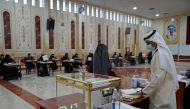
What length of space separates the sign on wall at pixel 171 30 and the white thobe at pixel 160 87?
56.3ft

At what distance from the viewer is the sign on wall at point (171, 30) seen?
17.1 metres

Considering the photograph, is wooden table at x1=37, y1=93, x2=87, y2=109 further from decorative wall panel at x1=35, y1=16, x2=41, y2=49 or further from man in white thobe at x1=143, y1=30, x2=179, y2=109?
decorative wall panel at x1=35, y1=16, x2=41, y2=49

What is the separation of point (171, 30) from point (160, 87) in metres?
17.6

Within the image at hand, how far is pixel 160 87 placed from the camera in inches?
74.6

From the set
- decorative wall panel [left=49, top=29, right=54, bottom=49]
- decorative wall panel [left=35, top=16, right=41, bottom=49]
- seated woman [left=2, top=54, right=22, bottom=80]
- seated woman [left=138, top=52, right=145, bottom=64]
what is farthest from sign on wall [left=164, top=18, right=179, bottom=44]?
seated woman [left=2, top=54, right=22, bottom=80]

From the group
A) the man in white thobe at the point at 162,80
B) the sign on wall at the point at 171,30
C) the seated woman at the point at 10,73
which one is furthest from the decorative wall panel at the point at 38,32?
the sign on wall at the point at 171,30

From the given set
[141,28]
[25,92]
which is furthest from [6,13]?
[141,28]

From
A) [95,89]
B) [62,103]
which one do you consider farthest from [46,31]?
[95,89]

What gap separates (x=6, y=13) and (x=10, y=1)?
2.51 ft

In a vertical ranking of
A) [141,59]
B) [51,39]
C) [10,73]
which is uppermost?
[51,39]

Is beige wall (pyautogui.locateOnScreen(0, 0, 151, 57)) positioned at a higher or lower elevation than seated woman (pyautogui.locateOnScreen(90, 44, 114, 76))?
higher

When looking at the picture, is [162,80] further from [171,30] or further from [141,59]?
[171,30]

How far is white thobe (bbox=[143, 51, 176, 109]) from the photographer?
184 cm

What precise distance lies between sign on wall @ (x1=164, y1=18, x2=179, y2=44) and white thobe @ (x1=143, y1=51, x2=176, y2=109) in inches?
675
